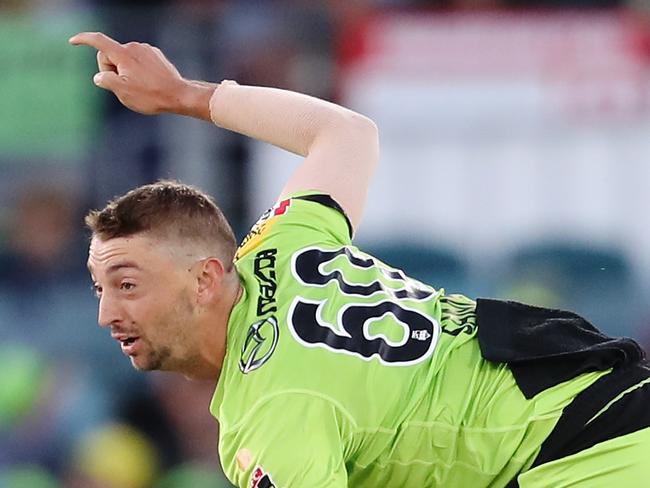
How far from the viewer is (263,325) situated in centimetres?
375

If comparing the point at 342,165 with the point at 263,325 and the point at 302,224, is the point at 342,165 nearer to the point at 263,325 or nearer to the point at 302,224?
the point at 302,224

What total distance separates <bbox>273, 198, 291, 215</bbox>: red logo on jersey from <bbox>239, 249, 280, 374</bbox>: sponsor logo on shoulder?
16 centimetres

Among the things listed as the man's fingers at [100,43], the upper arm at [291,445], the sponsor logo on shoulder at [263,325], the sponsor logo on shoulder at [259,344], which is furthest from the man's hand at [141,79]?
the upper arm at [291,445]

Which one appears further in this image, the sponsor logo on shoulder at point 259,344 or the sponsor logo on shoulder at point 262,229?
the sponsor logo on shoulder at point 262,229

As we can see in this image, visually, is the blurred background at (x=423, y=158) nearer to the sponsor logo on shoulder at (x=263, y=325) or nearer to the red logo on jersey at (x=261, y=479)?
the sponsor logo on shoulder at (x=263, y=325)

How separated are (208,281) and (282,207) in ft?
1.31

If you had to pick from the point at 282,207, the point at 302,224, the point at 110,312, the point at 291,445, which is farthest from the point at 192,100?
the point at 291,445

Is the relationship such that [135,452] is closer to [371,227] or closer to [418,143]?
[371,227]

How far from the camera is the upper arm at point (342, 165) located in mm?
4184

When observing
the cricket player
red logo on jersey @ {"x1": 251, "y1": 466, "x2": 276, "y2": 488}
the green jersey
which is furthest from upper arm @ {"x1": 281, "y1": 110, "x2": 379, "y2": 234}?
red logo on jersey @ {"x1": 251, "y1": 466, "x2": 276, "y2": 488}

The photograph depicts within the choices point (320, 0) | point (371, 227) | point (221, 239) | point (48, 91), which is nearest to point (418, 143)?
point (371, 227)

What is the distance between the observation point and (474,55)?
8.22 m

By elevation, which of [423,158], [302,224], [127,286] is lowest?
[423,158]

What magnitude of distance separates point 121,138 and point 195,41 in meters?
0.65
